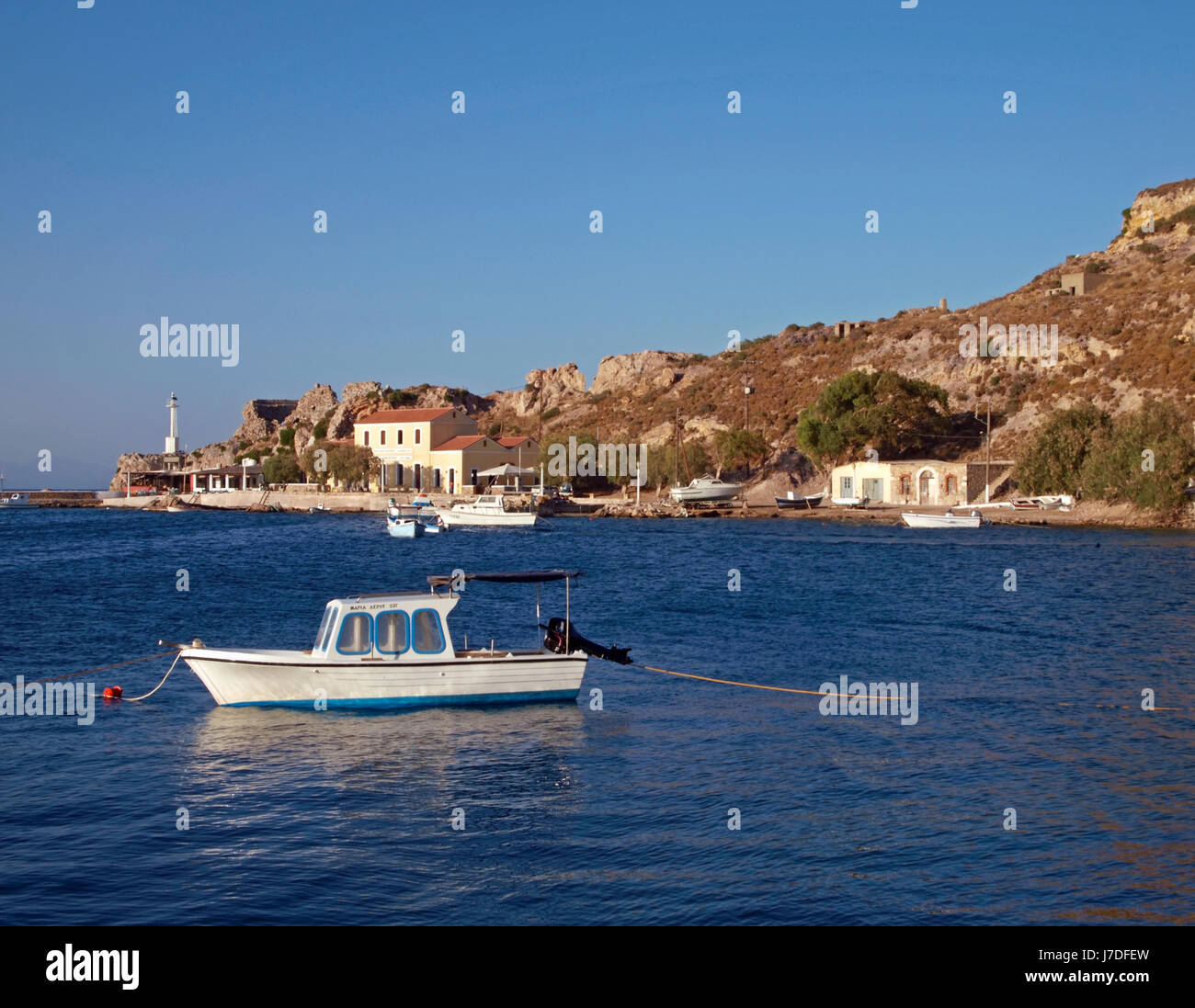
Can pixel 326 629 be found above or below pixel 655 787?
above

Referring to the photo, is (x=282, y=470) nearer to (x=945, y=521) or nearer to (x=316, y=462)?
(x=316, y=462)

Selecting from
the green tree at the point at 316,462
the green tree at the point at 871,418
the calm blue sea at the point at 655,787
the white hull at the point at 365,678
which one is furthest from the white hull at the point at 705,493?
the white hull at the point at 365,678

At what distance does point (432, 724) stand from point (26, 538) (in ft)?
232

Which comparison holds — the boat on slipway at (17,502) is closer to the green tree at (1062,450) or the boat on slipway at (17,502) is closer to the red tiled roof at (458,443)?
the red tiled roof at (458,443)

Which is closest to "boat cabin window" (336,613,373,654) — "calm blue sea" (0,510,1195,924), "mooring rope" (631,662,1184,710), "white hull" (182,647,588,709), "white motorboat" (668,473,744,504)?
"white hull" (182,647,588,709)

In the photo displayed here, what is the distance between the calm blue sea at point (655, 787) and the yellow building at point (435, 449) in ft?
266

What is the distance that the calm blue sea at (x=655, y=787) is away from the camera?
12.0m

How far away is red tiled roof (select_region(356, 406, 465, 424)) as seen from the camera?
121 m

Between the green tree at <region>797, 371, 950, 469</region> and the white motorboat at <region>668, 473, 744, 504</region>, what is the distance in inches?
296

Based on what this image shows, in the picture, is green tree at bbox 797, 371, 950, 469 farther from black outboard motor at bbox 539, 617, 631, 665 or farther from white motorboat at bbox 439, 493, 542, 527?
black outboard motor at bbox 539, 617, 631, 665

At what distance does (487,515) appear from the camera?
88.9 meters

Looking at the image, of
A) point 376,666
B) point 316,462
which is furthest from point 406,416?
A: point 376,666

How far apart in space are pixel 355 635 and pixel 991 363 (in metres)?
98.5

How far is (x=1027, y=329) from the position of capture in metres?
110
